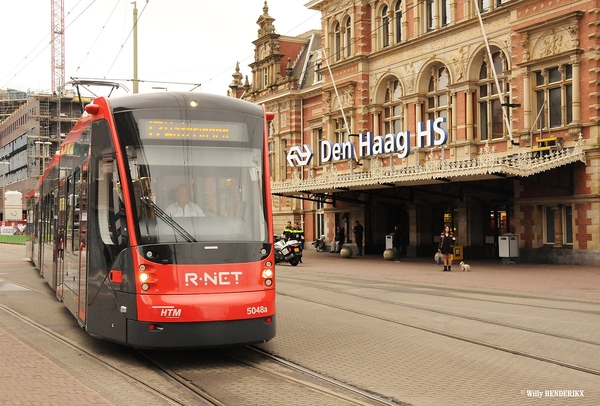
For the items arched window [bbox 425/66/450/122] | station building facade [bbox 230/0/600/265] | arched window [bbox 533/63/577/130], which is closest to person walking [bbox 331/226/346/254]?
station building facade [bbox 230/0/600/265]

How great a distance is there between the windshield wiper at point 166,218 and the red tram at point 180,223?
0.5 inches

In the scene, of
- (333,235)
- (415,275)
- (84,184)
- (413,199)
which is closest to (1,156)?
(333,235)

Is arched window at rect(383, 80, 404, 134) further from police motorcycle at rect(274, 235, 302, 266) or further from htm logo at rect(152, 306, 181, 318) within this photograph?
htm logo at rect(152, 306, 181, 318)

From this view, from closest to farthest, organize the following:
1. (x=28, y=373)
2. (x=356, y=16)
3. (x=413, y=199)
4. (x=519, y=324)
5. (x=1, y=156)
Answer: (x=28, y=373) < (x=519, y=324) < (x=413, y=199) < (x=356, y=16) < (x=1, y=156)

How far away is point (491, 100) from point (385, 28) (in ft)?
30.1

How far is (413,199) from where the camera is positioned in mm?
36562

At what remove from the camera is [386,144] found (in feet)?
107

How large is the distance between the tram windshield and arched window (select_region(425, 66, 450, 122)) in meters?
26.8

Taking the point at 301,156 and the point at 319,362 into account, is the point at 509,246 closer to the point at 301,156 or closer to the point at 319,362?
the point at 301,156

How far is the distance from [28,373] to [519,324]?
7.98m

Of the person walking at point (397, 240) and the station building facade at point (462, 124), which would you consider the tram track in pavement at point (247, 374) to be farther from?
the person walking at point (397, 240)

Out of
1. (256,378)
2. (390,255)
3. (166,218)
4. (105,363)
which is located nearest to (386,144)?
(390,255)

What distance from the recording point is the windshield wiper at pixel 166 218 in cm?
851

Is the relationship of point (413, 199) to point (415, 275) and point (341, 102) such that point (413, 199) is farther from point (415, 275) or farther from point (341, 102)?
point (415, 275)
